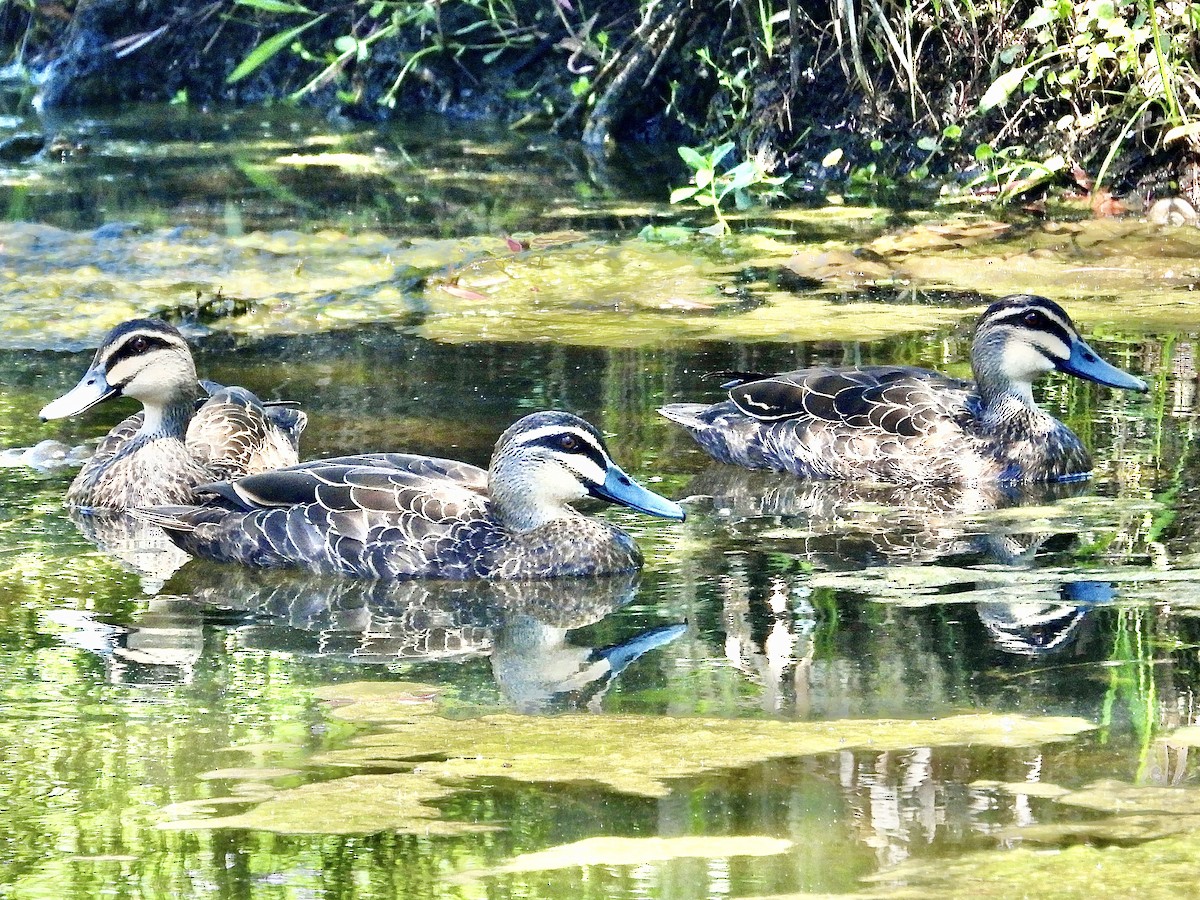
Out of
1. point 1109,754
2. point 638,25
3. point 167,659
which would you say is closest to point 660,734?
point 1109,754

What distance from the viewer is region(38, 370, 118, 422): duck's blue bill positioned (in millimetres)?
9344

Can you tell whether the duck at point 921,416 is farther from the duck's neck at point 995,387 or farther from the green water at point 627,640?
the green water at point 627,640

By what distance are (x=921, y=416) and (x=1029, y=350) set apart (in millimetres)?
682

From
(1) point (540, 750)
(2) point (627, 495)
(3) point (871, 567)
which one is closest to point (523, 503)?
(2) point (627, 495)

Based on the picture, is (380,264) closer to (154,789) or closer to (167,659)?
(167,659)

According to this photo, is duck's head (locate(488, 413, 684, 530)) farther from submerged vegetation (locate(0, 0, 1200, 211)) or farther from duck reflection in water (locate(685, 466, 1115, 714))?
submerged vegetation (locate(0, 0, 1200, 211))

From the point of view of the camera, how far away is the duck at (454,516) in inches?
322

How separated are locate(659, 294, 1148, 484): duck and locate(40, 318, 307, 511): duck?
199cm

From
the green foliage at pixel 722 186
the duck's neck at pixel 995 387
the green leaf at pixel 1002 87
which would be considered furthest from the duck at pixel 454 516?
the green leaf at pixel 1002 87

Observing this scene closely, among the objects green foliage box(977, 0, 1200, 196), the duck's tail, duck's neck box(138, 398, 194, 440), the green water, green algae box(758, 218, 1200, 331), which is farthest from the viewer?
green foliage box(977, 0, 1200, 196)

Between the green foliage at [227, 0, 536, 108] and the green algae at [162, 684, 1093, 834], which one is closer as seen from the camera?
the green algae at [162, 684, 1093, 834]

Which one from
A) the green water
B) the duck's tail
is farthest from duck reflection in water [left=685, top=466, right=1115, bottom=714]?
the duck's tail

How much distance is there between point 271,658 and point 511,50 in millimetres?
15178

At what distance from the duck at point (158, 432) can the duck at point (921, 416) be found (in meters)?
1.99
